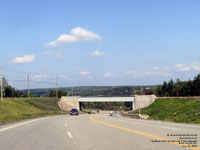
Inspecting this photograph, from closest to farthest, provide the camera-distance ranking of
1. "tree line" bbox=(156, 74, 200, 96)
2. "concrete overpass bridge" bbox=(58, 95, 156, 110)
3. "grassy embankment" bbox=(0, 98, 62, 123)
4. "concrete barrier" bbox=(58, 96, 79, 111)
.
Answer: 1. "grassy embankment" bbox=(0, 98, 62, 123)
2. "concrete overpass bridge" bbox=(58, 95, 156, 110)
3. "concrete barrier" bbox=(58, 96, 79, 111)
4. "tree line" bbox=(156, 74, 200, 96)

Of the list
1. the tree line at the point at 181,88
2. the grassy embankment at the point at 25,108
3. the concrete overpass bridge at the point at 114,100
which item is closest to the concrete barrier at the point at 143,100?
the concrete overpass bridge at the point at 114,100

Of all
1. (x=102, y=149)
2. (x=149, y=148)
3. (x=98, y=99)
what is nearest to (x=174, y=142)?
(x=149, y=148)

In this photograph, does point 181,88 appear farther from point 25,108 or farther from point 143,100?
point 25,108

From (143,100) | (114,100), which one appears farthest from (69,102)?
(143,100)

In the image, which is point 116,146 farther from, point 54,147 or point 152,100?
point 152,100

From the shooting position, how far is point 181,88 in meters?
145

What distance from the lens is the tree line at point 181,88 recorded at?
5118 inches

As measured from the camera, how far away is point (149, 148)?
33.6 ft

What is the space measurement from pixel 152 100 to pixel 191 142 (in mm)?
85903

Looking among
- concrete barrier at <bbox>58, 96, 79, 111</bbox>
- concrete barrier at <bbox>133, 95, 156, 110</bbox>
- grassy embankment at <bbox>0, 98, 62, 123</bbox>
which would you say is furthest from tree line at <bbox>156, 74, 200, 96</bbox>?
grassy embankment at <bbox>0, 98, 62, 123</bbox>

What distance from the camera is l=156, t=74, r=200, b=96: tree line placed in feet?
427

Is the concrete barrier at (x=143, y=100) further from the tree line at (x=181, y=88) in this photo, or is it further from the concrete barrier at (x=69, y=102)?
the tree line at (x=181, y=88)

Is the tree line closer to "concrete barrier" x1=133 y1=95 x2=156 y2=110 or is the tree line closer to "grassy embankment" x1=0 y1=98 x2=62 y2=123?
"concrete barrier" x1=133 y1=95 x2=156 y2=110

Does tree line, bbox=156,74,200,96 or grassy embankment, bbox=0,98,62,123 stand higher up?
tree line, bbox=156,74,200,96
